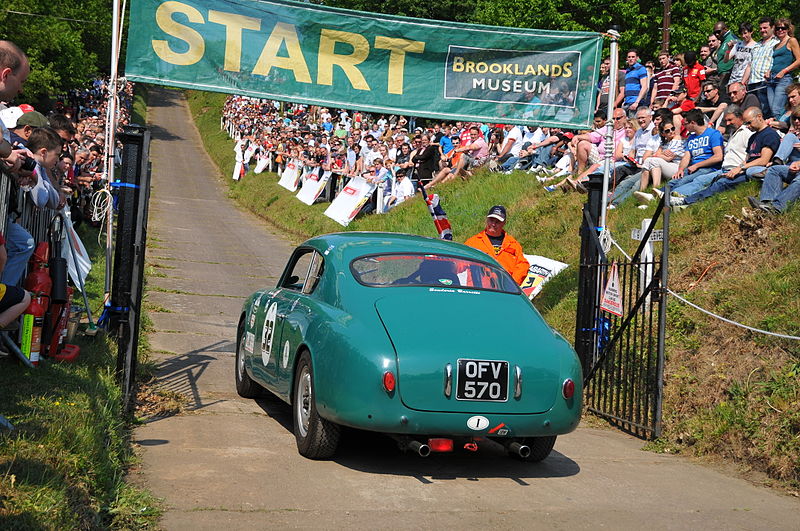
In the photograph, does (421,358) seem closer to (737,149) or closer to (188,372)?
(188,372)

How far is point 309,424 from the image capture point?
6.84 m

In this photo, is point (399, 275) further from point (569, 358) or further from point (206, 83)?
point (206, 83)

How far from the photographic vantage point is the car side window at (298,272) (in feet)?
28.2

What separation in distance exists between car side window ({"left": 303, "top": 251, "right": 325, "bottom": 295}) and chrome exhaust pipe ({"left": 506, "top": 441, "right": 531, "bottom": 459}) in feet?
7.22

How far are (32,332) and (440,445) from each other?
3833mm

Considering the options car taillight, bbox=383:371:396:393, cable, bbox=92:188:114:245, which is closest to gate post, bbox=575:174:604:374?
car taillight, bbox=383:371:396:393

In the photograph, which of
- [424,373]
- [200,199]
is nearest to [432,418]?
[424,373]

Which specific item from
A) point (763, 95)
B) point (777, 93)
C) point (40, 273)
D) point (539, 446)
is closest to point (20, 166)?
point (40, 273)

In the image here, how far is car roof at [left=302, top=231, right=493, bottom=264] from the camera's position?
25.5ft

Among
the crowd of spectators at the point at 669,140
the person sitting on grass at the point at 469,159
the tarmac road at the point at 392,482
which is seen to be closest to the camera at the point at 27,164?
the tarmac road at the point at 392,482

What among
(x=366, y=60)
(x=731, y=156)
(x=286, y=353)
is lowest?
(x=286, y=353)

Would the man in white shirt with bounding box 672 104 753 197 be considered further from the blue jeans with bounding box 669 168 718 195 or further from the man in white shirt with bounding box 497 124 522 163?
the man in white shirt with bounding box 497 124 522 163

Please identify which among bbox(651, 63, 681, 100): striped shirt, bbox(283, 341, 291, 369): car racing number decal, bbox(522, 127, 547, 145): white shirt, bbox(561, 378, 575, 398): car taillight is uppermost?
bbox(651, 63, 681, 100): striped shirt

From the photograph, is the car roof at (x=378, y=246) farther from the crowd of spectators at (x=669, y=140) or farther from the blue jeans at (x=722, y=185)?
the blue jeans at (x=722, y=185)
